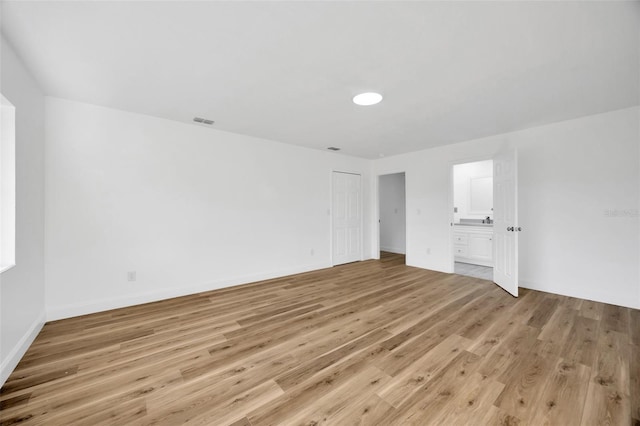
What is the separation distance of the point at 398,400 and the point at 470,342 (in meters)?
1.14

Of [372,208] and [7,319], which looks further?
[372,208]

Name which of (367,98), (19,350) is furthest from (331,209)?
(19,350)

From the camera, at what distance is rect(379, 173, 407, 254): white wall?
7.29 meters

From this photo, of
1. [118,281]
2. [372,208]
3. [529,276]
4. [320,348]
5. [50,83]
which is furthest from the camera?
[372,208]

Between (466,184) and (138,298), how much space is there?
716cm

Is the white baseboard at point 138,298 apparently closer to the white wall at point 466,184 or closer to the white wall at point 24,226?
the white wall at point 24,226

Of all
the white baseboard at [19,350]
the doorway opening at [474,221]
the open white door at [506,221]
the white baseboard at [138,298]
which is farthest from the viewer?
the doorway opening at [474,221]

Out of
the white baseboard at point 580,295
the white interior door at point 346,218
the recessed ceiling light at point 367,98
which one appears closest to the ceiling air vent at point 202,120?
the recessed ceiling light at point 367,98

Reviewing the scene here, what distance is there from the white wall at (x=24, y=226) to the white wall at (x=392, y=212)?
6.87m

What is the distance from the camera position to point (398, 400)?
1.61 meters

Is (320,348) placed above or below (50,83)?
below

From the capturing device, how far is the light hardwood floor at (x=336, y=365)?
1.52 m

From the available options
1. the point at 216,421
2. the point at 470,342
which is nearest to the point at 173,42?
the point at 216,421

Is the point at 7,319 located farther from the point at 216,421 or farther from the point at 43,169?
the point at 216,421
